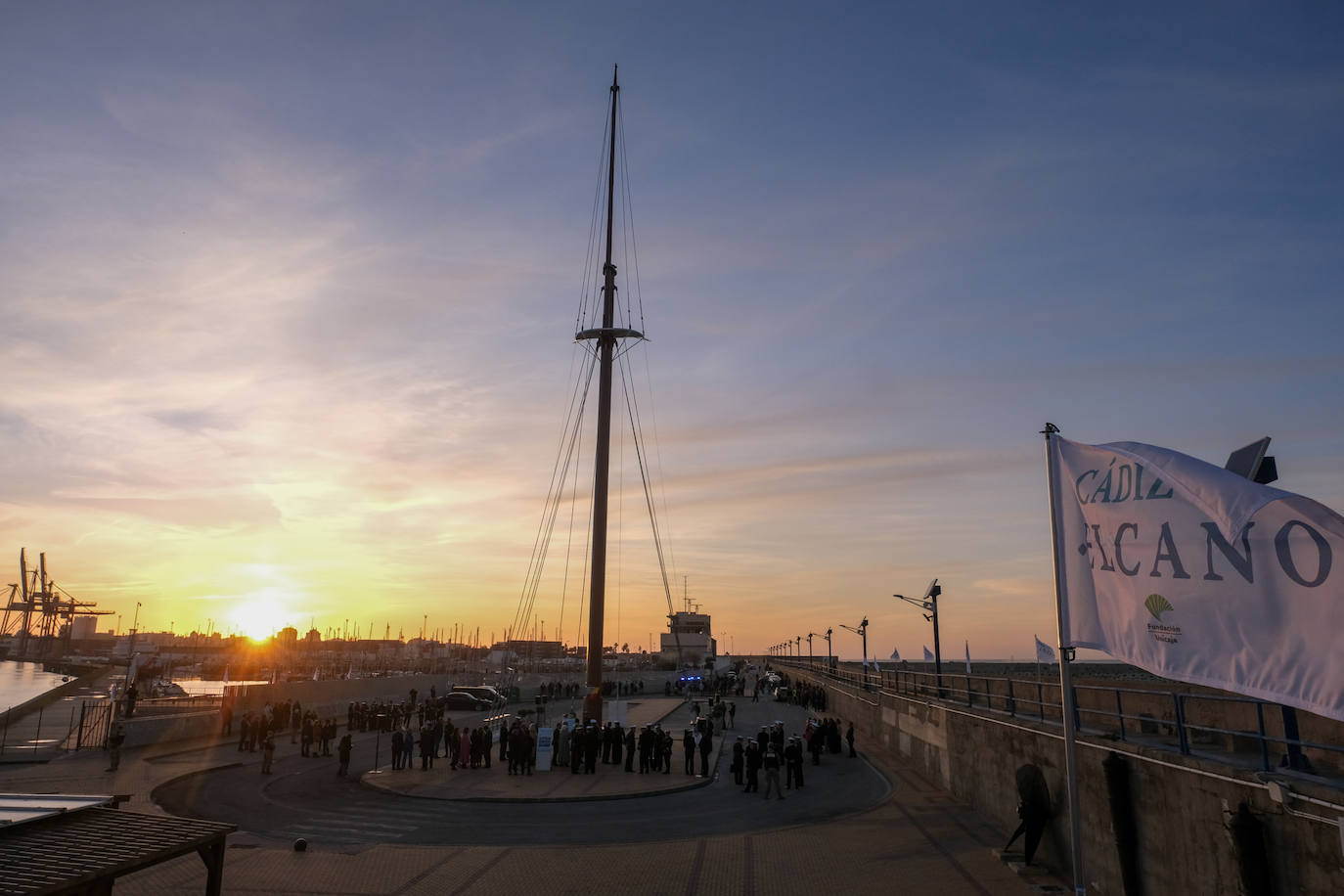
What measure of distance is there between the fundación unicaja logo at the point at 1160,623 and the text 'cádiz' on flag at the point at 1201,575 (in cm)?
2

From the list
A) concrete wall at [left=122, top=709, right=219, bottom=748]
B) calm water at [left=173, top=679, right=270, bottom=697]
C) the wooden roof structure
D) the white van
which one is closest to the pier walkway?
concrete wall at [left=122, top=709, right=219, bottom=748]

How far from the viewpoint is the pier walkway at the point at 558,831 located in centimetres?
1296

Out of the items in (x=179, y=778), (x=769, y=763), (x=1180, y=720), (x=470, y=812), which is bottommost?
(x=470, y=812)

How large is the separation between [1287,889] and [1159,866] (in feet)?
8.26

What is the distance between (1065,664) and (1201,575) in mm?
2397

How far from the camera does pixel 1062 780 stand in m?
13.4

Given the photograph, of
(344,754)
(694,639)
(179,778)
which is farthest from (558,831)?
(694,639)

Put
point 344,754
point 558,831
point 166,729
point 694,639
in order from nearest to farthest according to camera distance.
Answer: point 558,831 → point 344,754 → point 166,729 → point 694,639

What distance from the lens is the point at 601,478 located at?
31.4 meters

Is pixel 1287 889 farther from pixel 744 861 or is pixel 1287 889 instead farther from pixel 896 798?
pixel 896 798

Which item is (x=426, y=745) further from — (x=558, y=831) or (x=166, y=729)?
(x=166, y=729)

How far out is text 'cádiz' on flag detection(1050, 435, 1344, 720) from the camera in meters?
5.80

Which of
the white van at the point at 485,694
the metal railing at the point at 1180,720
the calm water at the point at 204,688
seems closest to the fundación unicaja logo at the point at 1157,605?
the metal railing at the point at 1180,720

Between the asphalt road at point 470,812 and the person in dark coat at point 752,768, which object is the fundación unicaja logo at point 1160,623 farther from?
the person in dark coat at point 752,768
